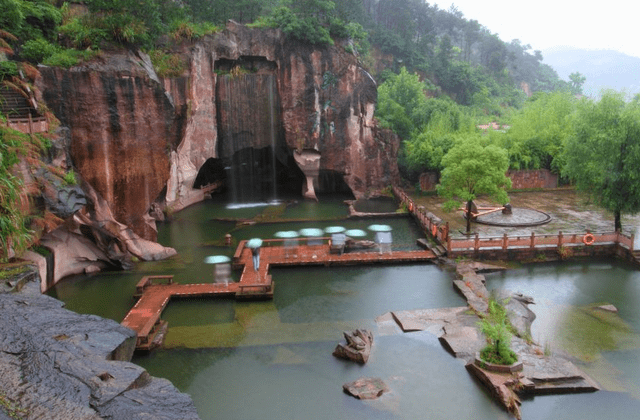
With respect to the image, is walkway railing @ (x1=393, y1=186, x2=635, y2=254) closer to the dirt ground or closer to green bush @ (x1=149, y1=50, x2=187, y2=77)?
the dirt ground

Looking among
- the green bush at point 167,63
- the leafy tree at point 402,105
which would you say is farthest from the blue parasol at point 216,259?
the leafy tree at point 402,105

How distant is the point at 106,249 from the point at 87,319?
13475 millimetres

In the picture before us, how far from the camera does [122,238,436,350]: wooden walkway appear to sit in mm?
16281

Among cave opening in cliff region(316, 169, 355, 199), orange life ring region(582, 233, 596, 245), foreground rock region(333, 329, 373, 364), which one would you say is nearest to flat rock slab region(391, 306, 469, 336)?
foreground rock region(333, 329, 373, 364)

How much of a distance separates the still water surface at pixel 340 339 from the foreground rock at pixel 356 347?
0.26 metres

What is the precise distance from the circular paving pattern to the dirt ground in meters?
0.34

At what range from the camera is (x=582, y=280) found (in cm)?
2006

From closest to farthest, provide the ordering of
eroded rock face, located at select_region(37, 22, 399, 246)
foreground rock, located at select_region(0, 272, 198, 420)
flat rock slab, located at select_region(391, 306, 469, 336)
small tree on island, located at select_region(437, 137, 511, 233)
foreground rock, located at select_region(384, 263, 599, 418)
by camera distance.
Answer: foreground rock, located at select_region(0, 272, 198, 420)
foreground rock, located at select_region(384, 263, 599, 418)
flat rock slab, located at select_region(391, 306, 469, 336)
small tree on island, located at select_region(437, 137, 511, 233)
eroded rock face, located at select_region(37, 22, 399, 246)

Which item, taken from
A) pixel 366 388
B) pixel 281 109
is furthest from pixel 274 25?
pixel 366 388

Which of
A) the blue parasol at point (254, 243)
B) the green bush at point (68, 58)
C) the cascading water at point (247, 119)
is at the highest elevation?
the green bush at point (68, 58)

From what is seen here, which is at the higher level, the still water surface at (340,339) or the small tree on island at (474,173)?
the small tree on island at (474,173)

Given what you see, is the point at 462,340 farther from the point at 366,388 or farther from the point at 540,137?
the point at 540,137

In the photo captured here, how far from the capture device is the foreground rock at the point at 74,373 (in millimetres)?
6164

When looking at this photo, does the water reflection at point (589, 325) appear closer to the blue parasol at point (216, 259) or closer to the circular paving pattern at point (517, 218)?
the circular paving pattern at point (517, 218)
